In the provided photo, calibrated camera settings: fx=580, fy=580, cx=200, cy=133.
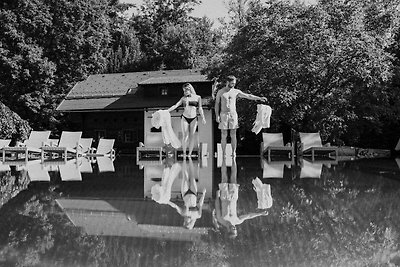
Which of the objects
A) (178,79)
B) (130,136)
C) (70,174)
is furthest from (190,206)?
(130,136)

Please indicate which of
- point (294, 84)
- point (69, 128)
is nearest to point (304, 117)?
point (294, 84)

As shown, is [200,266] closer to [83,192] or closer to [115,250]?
[115,250]

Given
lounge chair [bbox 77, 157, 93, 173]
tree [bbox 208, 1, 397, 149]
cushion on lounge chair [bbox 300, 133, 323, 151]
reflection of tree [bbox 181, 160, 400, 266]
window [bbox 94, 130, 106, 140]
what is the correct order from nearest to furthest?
1. reflection of tree [bbox 181, 160, 400, 266]
2. lounge chair [bbox 77, 157, 93, 173]
3. cushion on lounge chair [bbox 300, 133, 323, 151]
4. tree [bbox 208, 1, 397, 149]
5. window [bbox 94, 130, 106, 140]

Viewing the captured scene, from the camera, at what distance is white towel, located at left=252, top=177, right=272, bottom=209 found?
4812mm

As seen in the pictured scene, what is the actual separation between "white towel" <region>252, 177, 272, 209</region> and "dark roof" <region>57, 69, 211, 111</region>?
75.5ft

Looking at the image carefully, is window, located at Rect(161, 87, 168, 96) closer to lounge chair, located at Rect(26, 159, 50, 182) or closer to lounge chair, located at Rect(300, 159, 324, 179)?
lounge chair, located at Rect(300, 159, 324, 179)

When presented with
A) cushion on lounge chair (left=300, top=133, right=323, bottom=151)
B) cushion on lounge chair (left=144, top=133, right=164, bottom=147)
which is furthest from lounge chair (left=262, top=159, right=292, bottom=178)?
cushion on lounge chair (left=144, top=133, right=164, bottom=147)

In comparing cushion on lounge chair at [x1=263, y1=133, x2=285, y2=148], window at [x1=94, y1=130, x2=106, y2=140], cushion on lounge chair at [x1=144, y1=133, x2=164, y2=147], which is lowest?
window at [x1=94, y1=130, x2=106, y2=140]

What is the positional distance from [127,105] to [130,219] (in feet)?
89.3

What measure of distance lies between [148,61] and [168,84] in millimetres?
10179

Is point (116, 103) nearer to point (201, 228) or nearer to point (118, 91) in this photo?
point (118, 91)

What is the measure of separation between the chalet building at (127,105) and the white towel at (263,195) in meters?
22.7

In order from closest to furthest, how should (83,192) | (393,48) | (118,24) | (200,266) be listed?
(200,266) → (83,192) → (393,48) → (118,24)

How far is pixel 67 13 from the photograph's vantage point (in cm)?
3275
